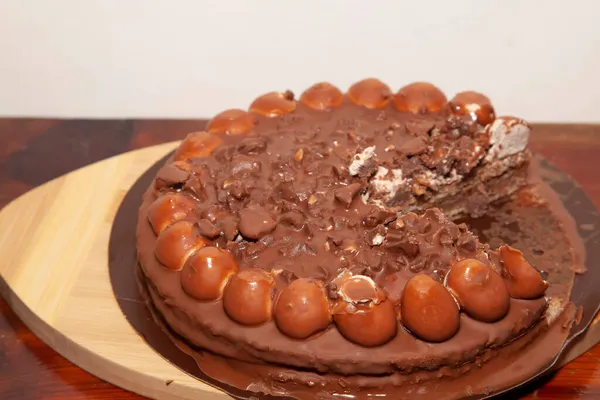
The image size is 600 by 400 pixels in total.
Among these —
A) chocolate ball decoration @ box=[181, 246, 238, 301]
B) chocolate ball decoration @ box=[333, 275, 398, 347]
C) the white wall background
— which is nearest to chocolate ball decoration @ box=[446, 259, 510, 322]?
chocolate ball decoration @ box=[333, 275, 398, 347]

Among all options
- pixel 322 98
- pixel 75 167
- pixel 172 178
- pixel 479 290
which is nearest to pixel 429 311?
pixel 479 290

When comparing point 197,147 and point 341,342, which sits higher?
point 197,147

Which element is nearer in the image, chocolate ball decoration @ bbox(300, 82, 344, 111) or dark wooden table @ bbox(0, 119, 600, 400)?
dark wooden table @ bbox(0, 119, 600, 400)

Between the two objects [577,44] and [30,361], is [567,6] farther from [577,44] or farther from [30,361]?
[30,361]

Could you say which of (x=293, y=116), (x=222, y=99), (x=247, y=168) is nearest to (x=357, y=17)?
(x=222, y=99)

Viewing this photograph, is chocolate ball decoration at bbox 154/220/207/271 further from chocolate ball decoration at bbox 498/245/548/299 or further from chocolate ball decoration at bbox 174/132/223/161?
chocolate ball decoration at bbox 498/245/548/299

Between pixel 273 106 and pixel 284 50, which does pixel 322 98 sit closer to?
pixel 273 106

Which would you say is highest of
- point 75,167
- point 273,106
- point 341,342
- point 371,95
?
point 371,95

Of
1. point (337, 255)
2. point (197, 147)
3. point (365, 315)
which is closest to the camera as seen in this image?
point (365, 315)
